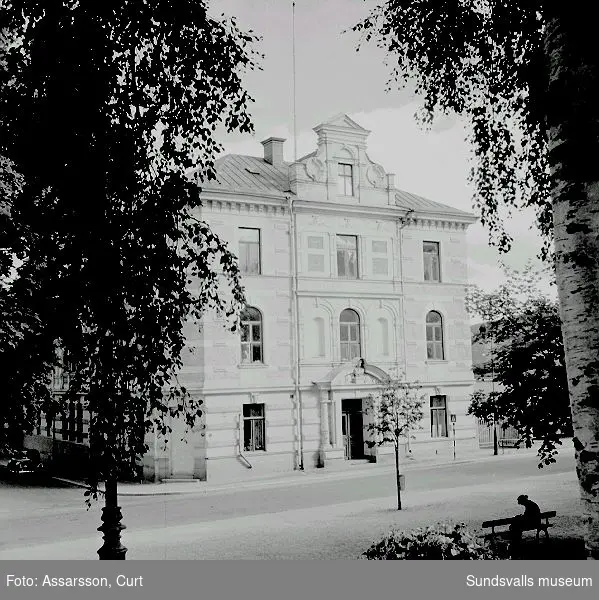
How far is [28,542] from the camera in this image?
15555 mm

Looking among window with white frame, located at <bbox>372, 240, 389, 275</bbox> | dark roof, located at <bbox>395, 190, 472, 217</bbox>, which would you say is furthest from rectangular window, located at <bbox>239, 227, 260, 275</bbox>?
dark roof, located at <bbox>395, 190, 472, 217</bbox>

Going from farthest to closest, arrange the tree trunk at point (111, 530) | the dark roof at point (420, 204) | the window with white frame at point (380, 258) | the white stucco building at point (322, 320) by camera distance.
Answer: the dark roof at point (420, 204) < the window with white frame at point (380, 258) < the white stucco building at point (322, 320) < the tree trunk at point (111, 530)

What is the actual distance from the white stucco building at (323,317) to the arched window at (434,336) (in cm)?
6

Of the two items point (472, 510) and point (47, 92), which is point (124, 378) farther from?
point (472, 510)

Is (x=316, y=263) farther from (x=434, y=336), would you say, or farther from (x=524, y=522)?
(x=524, y=522)

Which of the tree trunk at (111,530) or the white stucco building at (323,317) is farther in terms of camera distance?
the white stucco building at (323,317)

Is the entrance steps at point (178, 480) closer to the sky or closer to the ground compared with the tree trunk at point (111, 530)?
closer to the ground

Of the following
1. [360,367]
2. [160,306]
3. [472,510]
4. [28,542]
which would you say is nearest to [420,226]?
[360,367]

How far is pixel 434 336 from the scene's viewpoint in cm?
3061

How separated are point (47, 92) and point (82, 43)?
1.89ft

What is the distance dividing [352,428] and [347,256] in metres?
7.11

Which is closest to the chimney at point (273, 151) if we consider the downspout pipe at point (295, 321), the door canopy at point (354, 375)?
the downspout pipe at point (295, 321)

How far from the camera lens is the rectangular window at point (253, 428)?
26141 mm

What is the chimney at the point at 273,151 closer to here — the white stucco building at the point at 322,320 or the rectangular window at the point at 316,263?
the white stucco building at the point at 322,320
